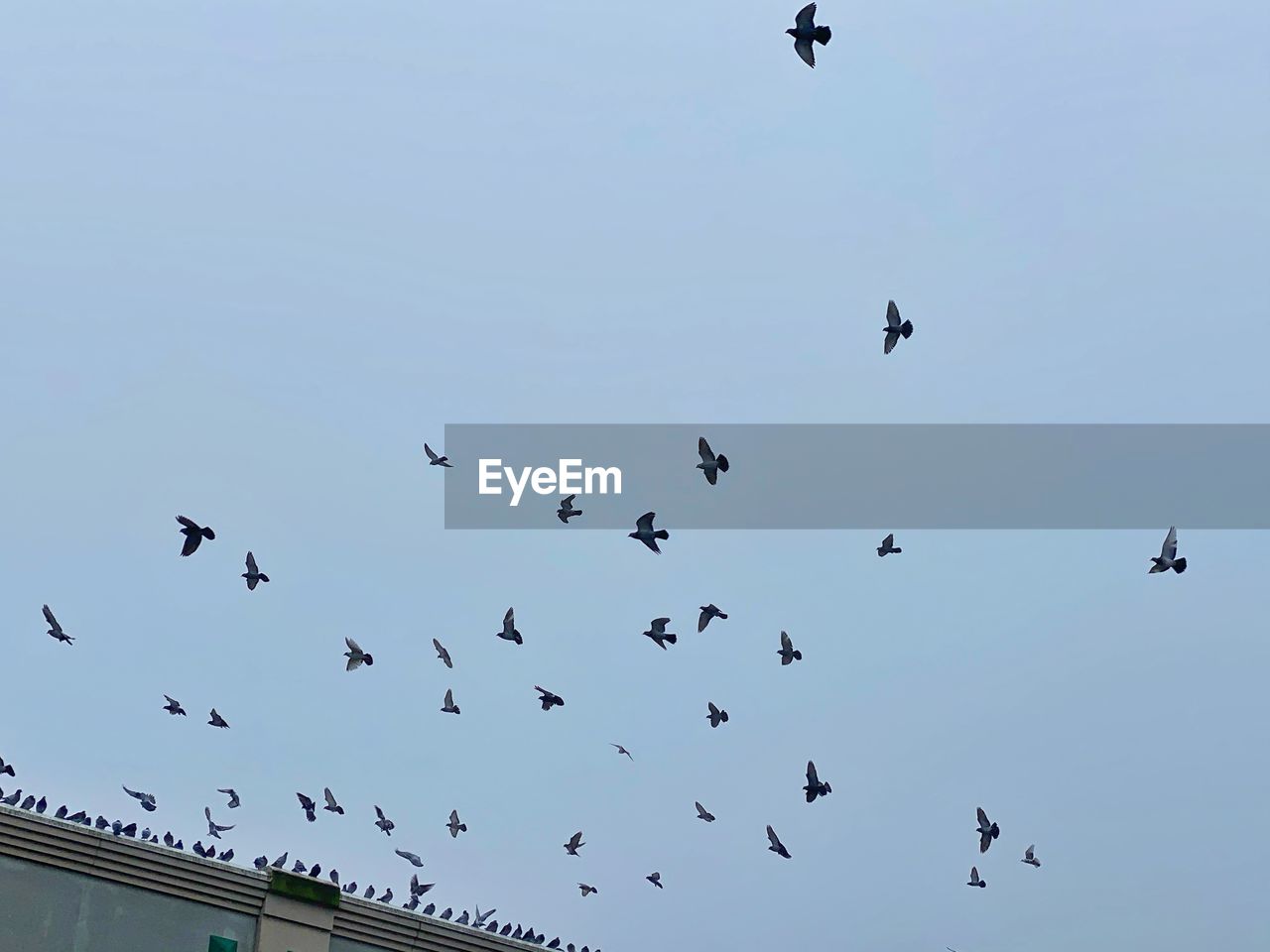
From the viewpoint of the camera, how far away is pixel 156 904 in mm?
31953

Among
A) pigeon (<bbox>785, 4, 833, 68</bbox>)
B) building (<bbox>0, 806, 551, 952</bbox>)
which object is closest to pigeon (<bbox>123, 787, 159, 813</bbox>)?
building (<bbox>0, 806, 551, 952</bbox>)

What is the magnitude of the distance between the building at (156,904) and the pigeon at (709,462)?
11300mm

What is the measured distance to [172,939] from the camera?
3200 cm

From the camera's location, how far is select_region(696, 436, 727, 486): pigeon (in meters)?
30.4

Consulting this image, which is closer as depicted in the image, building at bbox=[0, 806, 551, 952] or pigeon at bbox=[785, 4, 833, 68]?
pigeon at bbox=[785, 4, 833, 68]

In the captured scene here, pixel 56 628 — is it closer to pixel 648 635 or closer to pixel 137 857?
pixel 137 857

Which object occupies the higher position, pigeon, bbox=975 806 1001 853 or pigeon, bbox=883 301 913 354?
pigeon, bbox=883 301 913 354

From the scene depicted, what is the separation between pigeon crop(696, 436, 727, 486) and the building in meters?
11.3

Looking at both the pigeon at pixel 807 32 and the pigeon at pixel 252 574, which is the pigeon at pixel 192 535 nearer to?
the pigeon at pixel 252 574

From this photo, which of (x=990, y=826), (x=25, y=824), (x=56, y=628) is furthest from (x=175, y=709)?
(x=990, y=826)

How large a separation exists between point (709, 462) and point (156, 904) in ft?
42.0

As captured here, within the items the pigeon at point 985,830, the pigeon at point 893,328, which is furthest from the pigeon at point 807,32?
the pigeon at point 985,830

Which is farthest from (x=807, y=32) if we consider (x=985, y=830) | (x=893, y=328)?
(x=985, y=830)

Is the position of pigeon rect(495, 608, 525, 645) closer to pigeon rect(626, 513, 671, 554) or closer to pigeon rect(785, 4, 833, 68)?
pigeon rect(626, 513, 671, 554)
